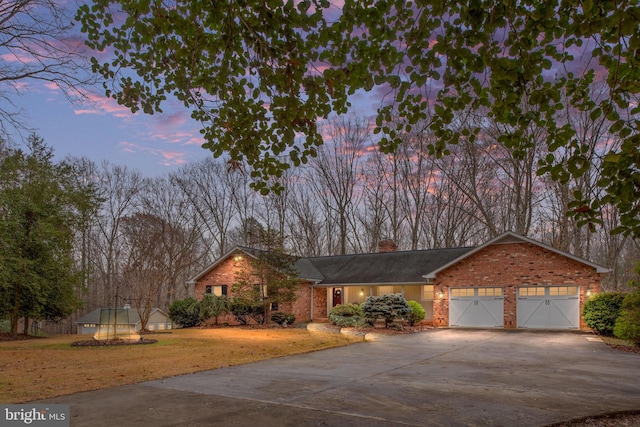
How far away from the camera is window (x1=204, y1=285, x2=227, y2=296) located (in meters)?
26.3

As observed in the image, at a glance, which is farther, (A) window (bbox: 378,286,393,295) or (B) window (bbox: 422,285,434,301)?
(A) window (bbox: 378,286,393,295)

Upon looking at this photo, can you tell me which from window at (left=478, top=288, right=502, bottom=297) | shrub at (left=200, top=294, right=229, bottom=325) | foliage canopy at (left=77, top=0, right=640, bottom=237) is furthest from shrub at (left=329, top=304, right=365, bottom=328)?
foliage canopy at (left=77, top=0, right=640, bottom=237)

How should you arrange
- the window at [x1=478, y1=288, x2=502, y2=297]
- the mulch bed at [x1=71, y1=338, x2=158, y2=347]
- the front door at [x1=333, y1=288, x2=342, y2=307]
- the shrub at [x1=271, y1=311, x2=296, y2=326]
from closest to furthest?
1. the mulch bed at [x1=71, y1=338, x2=158, y2=347]
2. the window at [x1=478, y1=288, x2=502, y2=297]
3. the shrub at [x1=271, y1=311, x2=296, y2=326]
4. the front door at [x1=333, y1=288, x2=342, y2=307]

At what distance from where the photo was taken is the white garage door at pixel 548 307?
19.9 metres

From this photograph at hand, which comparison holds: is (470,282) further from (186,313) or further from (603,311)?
(186,313)

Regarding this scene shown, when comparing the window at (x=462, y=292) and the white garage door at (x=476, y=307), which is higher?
the window at (x=462, y=292)

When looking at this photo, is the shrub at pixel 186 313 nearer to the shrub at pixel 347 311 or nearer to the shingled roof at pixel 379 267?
the shingled roof at pixel 379 267

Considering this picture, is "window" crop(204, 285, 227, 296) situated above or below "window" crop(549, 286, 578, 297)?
below

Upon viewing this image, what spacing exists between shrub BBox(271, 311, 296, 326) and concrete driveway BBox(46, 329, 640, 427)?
11.3m

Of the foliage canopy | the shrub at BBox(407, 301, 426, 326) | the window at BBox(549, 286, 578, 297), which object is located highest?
the foliage canopy

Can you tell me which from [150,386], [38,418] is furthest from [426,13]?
[150,386]

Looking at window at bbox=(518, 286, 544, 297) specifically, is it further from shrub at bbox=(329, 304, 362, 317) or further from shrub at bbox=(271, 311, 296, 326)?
shrub at bbox=(271, 311, 296, 326)

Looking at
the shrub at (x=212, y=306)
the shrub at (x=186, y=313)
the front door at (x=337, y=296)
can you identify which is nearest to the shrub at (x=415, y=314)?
the front door at (x=337, y=296)

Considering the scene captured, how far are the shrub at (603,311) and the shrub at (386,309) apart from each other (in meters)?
7.07
